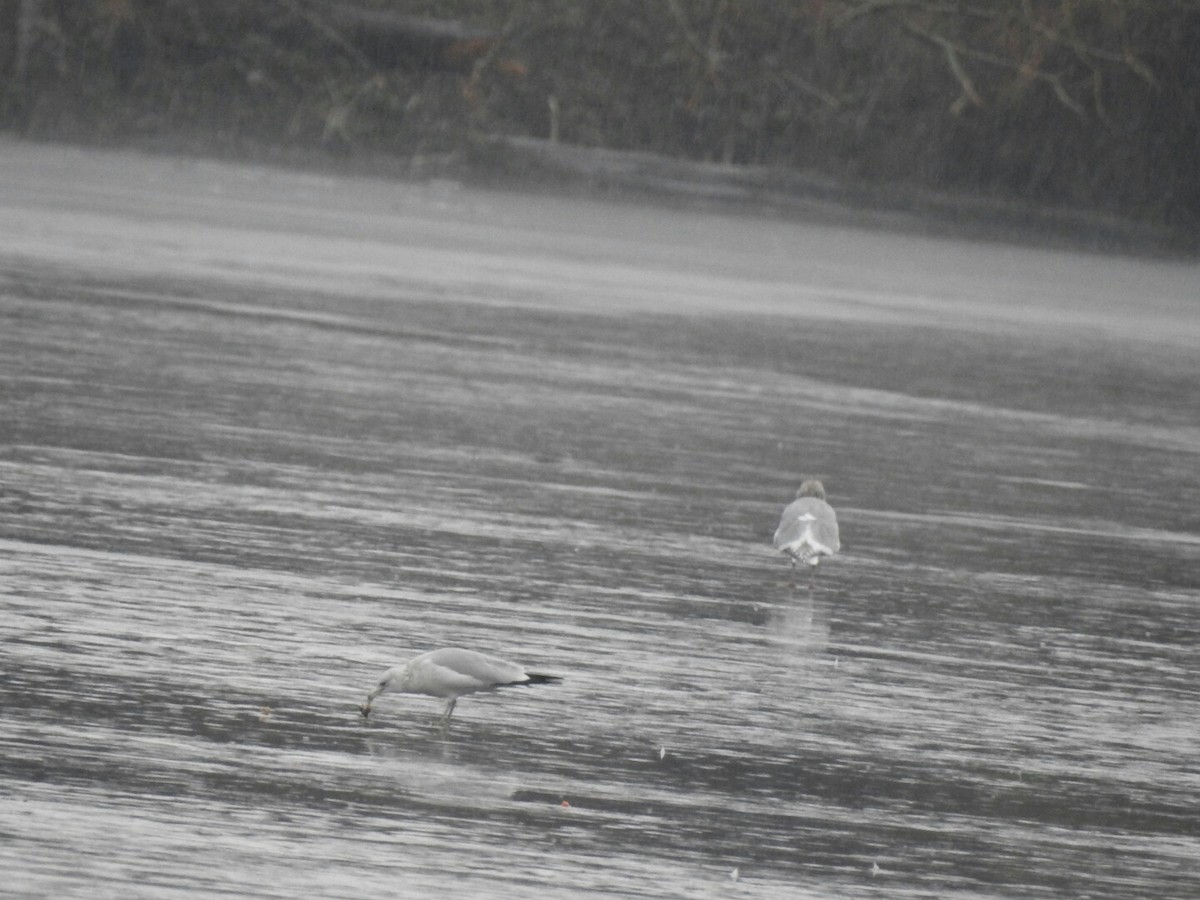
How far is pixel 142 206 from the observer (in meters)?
24.0

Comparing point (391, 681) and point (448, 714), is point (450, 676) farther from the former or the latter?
point (448, 714)

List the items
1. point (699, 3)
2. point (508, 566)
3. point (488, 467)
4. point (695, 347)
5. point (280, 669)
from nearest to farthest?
point (280, 669)
point (508, 566)
point (488, 467)
point (695, 347)
point (699, 3)

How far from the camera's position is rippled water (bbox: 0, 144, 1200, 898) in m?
5.31

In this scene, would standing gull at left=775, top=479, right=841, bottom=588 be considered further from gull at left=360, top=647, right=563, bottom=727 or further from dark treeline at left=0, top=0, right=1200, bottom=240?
dark treeline at left=0, top=0, right=1200, bottom=240

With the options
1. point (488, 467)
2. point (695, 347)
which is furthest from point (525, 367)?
point (488, 467)

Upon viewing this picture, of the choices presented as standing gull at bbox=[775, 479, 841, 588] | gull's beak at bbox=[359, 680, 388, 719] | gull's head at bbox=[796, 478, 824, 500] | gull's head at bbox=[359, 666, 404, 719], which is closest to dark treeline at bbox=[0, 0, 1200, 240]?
gull's head at bbox=[796, 478, 824, 500]

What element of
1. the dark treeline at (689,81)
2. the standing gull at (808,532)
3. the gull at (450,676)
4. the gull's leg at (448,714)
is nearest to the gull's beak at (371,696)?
the gull at (450,676)

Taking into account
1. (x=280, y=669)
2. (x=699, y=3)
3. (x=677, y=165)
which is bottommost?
(x=280, y=669)

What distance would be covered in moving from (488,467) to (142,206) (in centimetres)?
1412

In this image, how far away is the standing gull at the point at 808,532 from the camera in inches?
337

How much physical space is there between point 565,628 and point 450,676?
1554 millimetres

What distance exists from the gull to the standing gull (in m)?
2.63

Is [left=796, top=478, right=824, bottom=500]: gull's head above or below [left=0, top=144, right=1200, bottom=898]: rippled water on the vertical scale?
above

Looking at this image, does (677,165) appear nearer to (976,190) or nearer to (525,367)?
(976,190)
